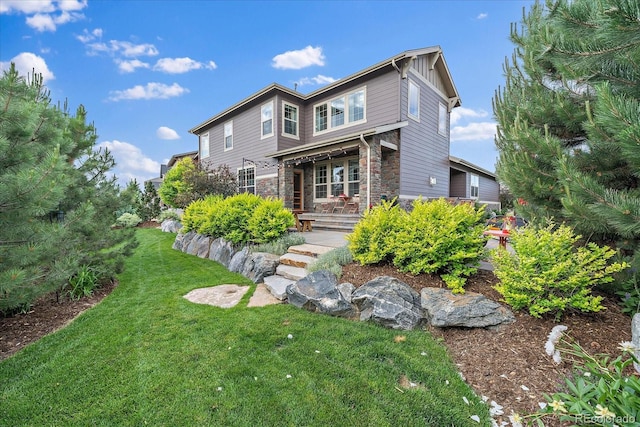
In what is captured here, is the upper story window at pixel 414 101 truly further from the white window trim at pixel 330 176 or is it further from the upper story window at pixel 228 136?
the upper story window at pixel 228 136

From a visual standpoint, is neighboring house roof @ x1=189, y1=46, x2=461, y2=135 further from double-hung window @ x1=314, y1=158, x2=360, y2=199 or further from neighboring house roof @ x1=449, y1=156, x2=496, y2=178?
double-hung window @ x1=314, y1=158, x2=360, y2=199

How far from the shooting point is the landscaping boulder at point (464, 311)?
10.2 feet

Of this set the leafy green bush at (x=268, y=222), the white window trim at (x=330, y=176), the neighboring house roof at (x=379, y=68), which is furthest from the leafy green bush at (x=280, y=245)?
the neighboring house roof at (x=379, y=68)

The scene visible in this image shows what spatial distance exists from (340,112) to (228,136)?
726 centimetres

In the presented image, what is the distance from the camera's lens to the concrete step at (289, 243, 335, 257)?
544 centimetres

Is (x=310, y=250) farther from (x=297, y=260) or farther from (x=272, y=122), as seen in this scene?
(x=272, y=122)

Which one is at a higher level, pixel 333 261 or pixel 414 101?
pixel 414 101

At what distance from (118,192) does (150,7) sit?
21.0 feet

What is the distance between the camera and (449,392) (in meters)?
2.30

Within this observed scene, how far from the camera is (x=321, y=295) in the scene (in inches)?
152

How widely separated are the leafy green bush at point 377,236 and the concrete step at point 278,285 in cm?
125

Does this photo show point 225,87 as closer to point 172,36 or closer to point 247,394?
point 172,36

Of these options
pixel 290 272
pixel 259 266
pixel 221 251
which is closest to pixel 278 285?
pixel 290 272

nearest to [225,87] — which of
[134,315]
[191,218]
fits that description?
[191,218]
